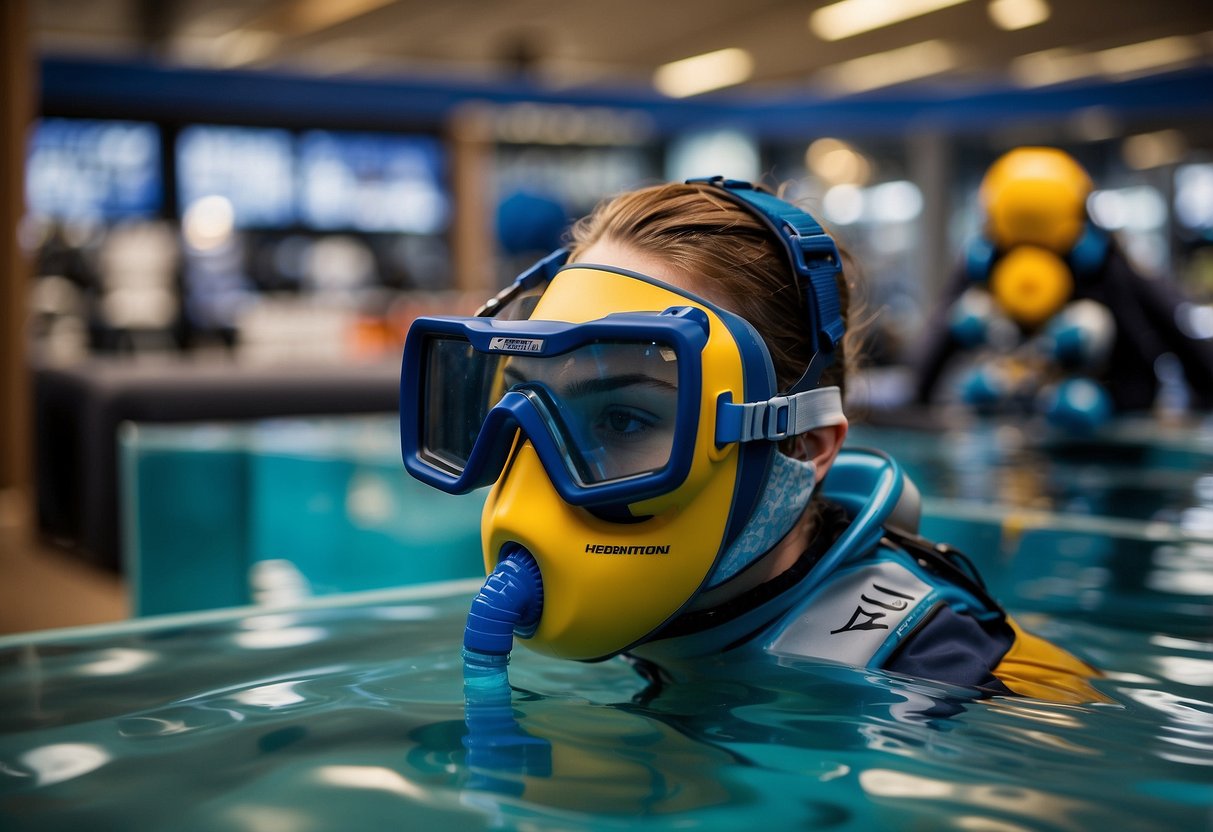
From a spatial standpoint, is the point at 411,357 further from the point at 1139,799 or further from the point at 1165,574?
the point at 1165,574

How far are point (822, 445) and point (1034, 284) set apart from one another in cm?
269

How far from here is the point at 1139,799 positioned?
0.76 meters

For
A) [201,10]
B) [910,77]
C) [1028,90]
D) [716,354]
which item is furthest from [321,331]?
[716,354]

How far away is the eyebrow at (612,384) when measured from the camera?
96 cm

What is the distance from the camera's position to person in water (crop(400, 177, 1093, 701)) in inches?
37.2

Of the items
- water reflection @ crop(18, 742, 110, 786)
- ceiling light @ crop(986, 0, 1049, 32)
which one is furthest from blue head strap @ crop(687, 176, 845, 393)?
ceiling light @ crop(986, 0, 1049, 32)

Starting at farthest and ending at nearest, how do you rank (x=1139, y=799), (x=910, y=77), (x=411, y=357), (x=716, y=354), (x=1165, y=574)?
1. (x=910, y=77)
2. (x=1165, y=574)
3. (x=411, y=357)
4. (x=716, y=354)
5. (x=1139, y=799)

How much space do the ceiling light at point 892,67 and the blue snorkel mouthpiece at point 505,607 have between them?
1021cm

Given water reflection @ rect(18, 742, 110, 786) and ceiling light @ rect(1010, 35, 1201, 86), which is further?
ceiling light @ rect(1010, 35, 1201, 86)

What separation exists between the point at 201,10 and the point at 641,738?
9384mm

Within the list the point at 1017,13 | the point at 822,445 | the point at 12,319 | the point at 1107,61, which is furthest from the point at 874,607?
the point at 1107,61

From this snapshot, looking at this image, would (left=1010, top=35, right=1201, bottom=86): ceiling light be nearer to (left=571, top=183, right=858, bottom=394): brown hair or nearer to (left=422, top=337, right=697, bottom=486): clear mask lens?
(left=571, top=183, right=858, bottom=394): brown hair

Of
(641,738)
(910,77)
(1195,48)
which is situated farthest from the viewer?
(910,77)

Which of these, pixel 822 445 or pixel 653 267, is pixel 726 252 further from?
pixel 822 445
